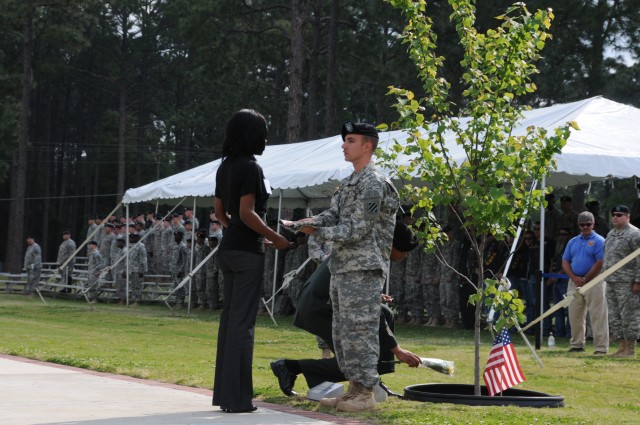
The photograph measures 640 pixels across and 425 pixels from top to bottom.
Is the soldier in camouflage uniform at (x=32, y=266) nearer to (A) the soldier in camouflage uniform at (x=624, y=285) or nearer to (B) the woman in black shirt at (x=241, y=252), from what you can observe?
(A) the soldier in camouflage uniform at (x=624, y=285)

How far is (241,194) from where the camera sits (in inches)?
307

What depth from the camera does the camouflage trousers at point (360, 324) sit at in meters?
7.84

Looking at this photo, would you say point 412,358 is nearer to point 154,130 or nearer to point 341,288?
point 341,288

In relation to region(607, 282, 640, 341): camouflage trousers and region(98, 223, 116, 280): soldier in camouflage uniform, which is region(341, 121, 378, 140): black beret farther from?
region(98, 223, 116, 280): soldier in camouflage uniform

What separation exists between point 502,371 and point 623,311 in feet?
19.7

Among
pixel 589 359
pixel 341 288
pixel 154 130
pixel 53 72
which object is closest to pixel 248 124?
pixel 341 288

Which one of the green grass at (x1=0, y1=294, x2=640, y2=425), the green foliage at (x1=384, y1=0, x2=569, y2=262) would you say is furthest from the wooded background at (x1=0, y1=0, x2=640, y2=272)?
the green foliage at (x1=384, y1=0, x2=569, y2=262)

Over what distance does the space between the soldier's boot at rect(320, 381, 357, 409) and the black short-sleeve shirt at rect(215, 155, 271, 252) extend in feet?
3.62

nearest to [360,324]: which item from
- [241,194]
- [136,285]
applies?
[241,194]

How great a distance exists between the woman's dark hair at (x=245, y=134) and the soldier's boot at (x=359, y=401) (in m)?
1.76

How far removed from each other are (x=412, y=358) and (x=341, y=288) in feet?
2.90

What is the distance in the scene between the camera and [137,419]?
7.10m

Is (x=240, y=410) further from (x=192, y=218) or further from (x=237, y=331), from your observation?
(x=192, y=218)

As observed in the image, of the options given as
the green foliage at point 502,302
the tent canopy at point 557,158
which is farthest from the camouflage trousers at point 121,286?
the green foliage at point 502,302
